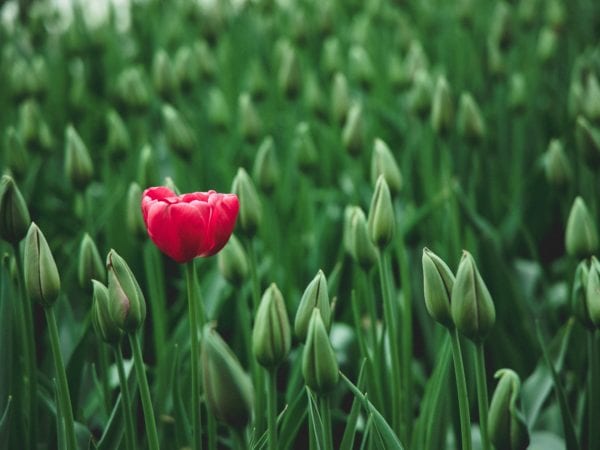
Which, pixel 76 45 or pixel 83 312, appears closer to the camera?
pixel 83 312

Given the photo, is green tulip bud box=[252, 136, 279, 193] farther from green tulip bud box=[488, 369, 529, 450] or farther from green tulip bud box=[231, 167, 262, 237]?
green tulip bud box=[488, 369, 529, 450]

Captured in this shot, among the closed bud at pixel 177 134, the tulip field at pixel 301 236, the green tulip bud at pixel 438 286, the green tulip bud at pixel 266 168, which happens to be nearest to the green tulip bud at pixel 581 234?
the tulip field at pixel 301 236

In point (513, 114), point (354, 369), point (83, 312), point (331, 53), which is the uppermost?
point (331, 53)

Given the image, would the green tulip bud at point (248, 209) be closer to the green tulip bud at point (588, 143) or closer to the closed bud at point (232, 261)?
the closed bud at point (232, 261)

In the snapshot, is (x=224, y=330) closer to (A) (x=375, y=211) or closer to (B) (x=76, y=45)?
(A) (x=375, y=211)

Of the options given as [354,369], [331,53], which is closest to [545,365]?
[354,369]

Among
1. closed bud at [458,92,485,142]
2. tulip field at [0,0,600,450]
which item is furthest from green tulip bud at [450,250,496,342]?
closed bud at [458,92,485,142]

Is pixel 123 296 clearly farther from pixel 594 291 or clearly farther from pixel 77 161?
pixel 77 161
